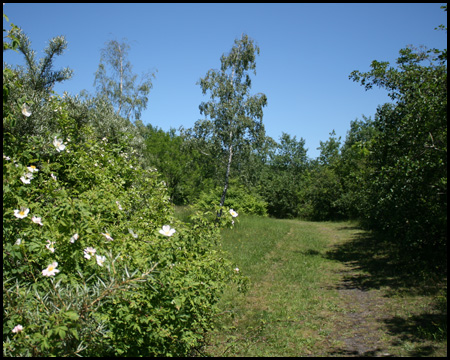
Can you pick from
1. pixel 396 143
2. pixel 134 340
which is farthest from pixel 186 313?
pixel 396 143

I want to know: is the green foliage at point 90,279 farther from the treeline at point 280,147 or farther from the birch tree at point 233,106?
the birch tree at point 233,106

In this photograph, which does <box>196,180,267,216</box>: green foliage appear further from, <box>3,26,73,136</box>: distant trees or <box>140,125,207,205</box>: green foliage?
<box>3,26,73,136</box>: distant trees

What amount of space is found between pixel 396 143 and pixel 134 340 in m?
6.72

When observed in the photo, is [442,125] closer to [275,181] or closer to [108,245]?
[108,245]

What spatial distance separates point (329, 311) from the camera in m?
5.79

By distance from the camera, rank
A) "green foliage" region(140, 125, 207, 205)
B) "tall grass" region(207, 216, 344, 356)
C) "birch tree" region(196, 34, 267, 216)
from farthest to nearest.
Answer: "green foliage" region(140, 125, 207, 205)
"birch tree" region(196, 34, 267, 216)
"tall grass" region(207, 216, 344, 356)

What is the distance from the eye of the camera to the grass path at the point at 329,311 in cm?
427

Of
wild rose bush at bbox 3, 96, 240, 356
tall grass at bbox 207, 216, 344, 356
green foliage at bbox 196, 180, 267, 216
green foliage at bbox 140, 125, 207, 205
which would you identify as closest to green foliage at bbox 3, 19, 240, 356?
wild rose bush at bbox 3, 96, 240, 356

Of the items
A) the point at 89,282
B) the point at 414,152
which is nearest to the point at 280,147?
the point at 414,152

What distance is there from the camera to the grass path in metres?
4.27

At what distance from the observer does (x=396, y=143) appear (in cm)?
738

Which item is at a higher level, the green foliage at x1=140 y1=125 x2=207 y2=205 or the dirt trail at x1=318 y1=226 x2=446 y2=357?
the green foliage at x1=140 y1=125 x2=207 y2=205

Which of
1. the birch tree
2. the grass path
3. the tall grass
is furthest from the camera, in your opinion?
the birch tree

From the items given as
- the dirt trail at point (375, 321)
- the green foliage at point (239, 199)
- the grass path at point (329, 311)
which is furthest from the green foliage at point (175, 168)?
the dirt trail at point (375, 321)
